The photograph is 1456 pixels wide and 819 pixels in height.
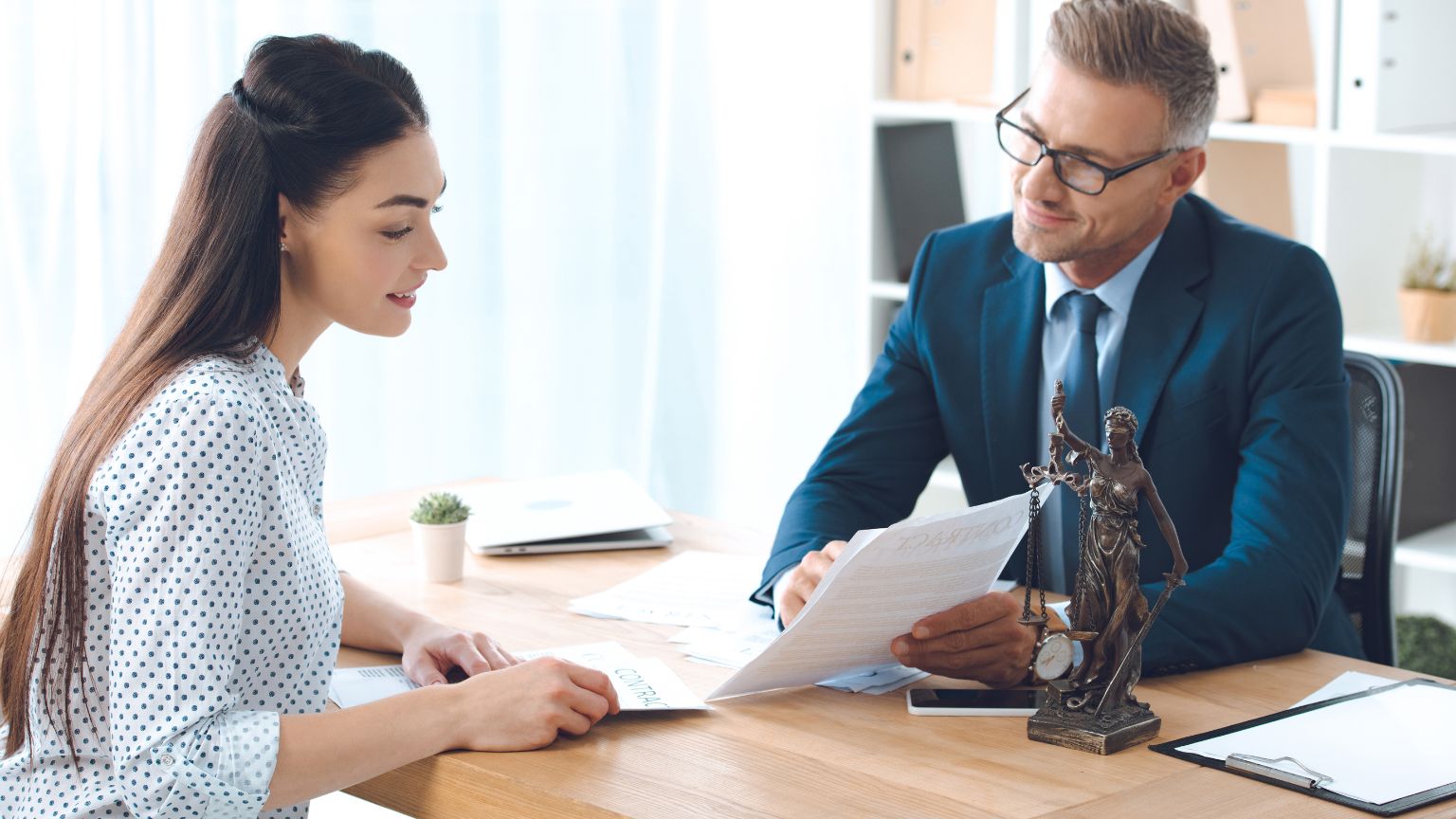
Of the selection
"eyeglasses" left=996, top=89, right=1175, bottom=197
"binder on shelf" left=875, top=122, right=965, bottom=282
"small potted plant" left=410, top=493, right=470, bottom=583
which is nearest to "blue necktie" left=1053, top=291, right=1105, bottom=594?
"eyeglasses" left=996, top=89, right=1175, bottom=197

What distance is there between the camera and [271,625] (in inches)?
52.8

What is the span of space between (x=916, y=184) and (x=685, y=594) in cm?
186

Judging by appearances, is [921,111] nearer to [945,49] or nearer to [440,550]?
[945,49]

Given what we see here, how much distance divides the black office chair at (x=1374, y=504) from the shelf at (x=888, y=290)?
1457mm

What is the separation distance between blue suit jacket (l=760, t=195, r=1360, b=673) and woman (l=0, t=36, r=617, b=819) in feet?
1.71

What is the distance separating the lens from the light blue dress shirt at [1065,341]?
1899 millimetres

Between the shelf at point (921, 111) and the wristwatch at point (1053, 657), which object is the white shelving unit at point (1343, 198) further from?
the wristwatch at point (1053, 657)

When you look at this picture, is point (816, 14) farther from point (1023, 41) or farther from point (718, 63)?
point (1023, 41)

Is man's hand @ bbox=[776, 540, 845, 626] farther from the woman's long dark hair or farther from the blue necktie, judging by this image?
the woman's long dark hair

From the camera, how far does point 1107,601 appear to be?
1289 millimetres

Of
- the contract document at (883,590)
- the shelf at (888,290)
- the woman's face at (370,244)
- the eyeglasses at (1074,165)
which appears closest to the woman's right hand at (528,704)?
the contract document at (883,590)

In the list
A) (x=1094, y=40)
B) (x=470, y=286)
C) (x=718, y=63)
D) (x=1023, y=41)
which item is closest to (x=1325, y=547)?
(x=1094, y=40)

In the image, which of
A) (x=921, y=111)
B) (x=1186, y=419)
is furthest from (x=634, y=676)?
(x=921, y=111)

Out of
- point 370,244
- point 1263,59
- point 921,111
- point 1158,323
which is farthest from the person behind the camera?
point 921,111
